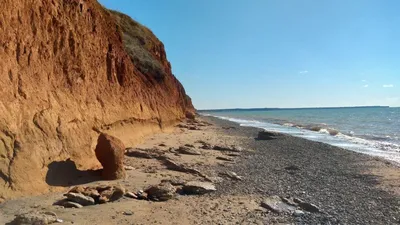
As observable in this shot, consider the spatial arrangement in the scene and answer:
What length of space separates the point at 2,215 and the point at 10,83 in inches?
124

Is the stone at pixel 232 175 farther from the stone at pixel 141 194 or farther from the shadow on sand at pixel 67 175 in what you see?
the shadow on sand at pixel 67 175

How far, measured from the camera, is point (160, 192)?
8828mm

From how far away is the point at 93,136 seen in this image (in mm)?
11875

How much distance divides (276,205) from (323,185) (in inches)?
131

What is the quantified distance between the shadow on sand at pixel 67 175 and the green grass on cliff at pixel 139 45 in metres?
15.1

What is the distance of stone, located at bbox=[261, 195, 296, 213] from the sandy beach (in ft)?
0.08

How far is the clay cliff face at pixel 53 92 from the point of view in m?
8.23

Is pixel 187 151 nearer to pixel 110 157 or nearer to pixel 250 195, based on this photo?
pixel 110 157

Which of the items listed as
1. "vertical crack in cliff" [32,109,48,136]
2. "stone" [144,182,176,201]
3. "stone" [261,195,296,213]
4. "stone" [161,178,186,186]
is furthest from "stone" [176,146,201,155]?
"vertical crack in cliff" [32,109,48,136]

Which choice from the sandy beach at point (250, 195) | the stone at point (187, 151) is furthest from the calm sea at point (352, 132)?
the stone at point (187, 151)

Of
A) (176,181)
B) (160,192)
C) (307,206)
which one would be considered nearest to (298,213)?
(307,206)

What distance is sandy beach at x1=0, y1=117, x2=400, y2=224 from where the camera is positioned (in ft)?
24.5

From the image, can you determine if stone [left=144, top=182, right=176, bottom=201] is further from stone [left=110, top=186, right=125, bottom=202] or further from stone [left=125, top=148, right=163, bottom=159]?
stone [left=125, top=148, right=163, bottom=159]

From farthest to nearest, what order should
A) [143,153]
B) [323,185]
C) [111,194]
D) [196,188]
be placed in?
[143,153], [323,185], [196,188], [111,194]
